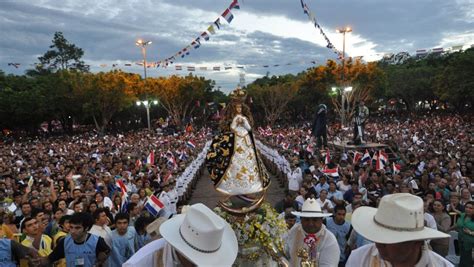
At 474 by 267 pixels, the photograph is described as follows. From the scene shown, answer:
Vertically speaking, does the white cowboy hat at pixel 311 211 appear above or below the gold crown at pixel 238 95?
below

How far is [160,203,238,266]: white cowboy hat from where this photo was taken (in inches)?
97.0


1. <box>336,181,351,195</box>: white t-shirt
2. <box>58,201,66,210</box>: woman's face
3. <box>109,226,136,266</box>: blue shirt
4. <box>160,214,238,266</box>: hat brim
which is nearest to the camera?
<box>160,214,238,266</box>: hat brim

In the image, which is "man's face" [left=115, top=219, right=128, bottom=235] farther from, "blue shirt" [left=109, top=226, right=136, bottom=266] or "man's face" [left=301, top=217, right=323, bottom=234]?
"man's face" [left=301, top=217, right=323, bottom=234]

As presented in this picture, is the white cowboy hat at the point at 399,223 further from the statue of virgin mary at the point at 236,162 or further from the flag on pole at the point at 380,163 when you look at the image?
the flag on pole at the point at 380,163

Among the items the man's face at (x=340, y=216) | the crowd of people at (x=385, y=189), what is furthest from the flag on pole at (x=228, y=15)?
the man's face at (x=340, y=216)

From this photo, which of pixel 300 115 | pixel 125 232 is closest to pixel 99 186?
pixel 125 232

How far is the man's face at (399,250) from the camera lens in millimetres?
2633

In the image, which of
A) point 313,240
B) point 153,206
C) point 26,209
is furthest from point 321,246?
point 26,209

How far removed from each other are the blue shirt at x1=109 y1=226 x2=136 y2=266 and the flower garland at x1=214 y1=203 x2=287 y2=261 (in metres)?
1.98

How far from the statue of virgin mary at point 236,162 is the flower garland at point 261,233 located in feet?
1.66

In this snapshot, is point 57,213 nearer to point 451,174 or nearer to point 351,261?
point 351,261

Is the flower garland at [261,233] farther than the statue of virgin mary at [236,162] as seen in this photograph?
No

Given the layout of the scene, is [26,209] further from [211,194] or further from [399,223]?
[211,194]

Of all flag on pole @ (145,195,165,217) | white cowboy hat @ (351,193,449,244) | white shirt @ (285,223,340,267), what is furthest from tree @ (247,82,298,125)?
white cowboy hat @ (351,193,449,244)
